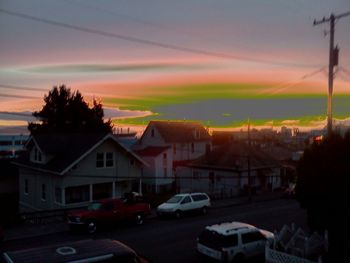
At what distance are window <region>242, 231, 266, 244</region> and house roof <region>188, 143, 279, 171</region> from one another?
27494mm

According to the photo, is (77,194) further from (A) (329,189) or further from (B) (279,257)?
(A) (329,189)

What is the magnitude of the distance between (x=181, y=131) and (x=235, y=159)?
18.5 m

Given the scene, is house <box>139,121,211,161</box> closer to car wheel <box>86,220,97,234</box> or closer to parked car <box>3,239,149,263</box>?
car wheel <box>86,220,97,234</box>

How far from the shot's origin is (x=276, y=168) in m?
50.5

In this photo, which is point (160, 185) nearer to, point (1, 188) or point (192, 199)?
point (1, 188)

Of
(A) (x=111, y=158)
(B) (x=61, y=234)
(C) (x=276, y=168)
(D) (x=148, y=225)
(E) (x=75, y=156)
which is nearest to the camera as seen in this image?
(B) (x=61, y=234)

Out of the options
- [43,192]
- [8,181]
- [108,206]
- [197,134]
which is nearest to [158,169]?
[197,134]

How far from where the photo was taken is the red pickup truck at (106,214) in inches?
1041

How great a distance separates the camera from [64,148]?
3784 centimetres

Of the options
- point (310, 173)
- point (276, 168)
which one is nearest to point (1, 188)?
point (276, 168)

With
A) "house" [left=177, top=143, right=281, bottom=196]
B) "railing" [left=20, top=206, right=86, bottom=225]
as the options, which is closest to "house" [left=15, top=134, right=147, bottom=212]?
"railing" [left=20, top=206, right=86, bottom=225]

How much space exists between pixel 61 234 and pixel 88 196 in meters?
10.7

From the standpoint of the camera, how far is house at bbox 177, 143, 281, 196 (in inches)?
1853

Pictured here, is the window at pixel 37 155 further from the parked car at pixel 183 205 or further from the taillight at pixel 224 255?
the taillight at pixel 224 255
